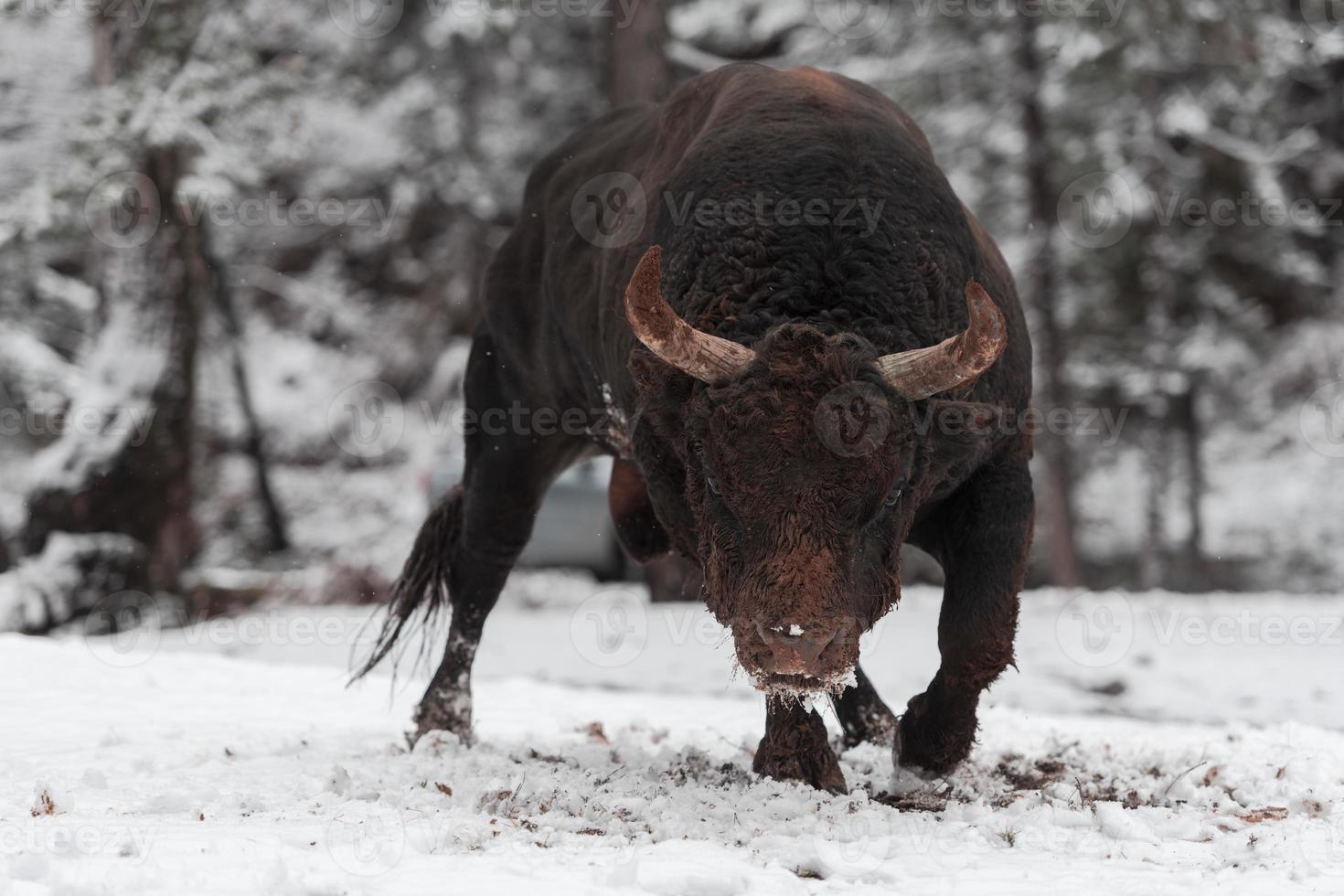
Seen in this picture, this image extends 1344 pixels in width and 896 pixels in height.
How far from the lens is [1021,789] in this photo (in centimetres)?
466

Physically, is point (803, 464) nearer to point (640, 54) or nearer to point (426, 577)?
point (426, 577)

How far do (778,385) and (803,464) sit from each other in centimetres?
25

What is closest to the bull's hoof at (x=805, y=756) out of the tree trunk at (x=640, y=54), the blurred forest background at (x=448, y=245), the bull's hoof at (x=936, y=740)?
the bull's hoof at (x=936, y=740)

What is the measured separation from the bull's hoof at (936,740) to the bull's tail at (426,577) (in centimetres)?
279

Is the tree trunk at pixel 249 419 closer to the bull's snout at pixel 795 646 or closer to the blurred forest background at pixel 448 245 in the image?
the blurred forest background at pixel 448 245

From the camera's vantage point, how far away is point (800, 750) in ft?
15.1

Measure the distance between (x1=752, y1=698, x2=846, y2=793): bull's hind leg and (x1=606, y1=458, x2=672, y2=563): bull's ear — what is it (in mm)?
1362

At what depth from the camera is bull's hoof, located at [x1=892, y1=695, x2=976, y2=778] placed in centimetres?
465

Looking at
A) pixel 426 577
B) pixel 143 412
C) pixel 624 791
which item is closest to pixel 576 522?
pixel 143 412

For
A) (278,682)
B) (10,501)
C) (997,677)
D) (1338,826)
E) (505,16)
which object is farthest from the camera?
(10,501)

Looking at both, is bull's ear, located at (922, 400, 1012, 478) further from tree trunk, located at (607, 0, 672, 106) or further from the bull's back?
tree trunk, located at (607, 0, 672, 106)

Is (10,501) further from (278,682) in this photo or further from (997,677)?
(997,677)

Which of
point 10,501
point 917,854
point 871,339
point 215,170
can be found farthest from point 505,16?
point 917,854

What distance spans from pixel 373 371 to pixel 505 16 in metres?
7.63
